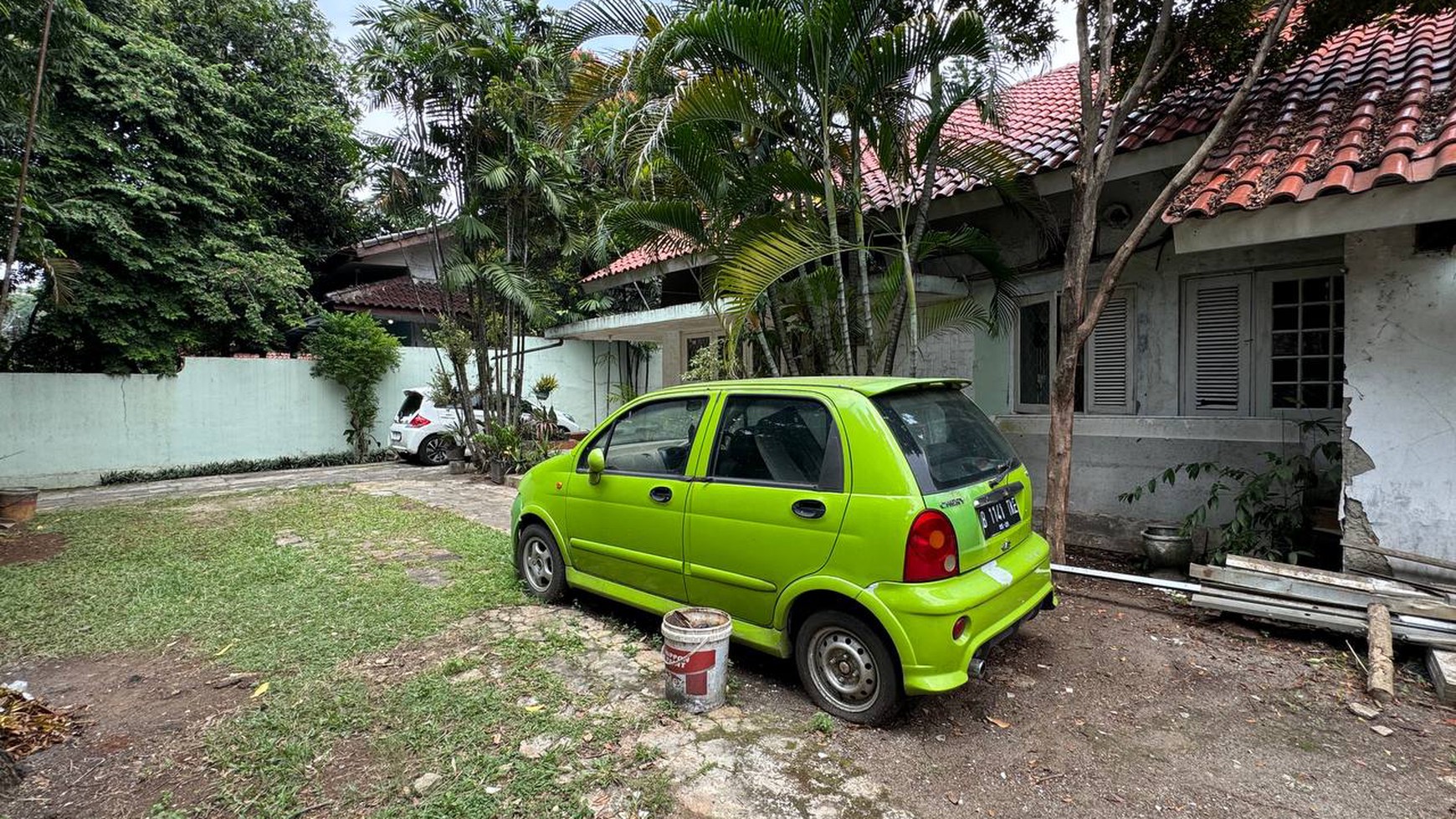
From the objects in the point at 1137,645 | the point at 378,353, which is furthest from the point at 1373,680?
the point at 378,353

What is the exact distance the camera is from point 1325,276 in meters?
5.48

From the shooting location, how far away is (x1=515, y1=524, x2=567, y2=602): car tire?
4711 millimetres

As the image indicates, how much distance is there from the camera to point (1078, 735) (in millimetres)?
3102

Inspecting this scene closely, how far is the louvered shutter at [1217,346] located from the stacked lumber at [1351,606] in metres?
1.90

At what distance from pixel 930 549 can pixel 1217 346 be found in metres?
4.69

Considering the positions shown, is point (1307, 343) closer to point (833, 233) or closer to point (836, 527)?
point (833, 233)

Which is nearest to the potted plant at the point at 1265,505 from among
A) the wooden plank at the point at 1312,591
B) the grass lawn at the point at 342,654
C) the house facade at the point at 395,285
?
the wooden plank at the point at 1312,591

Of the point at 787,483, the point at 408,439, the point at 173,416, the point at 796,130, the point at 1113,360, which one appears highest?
the point at 796,130

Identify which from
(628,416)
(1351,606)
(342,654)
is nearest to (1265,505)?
(1351,606)

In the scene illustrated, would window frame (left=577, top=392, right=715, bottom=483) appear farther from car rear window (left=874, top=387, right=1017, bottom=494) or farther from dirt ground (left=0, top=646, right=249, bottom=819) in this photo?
dirt ground (left=0, top=646, right=249, bottom=819)

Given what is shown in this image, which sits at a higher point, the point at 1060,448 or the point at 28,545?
the point at 1060,448

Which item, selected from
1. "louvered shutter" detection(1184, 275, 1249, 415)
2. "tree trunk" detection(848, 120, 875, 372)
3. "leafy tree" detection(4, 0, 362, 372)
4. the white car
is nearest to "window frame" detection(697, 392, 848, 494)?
"tree trunk" detection(848, 120, 875, 372)

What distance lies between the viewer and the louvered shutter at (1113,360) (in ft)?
21.1

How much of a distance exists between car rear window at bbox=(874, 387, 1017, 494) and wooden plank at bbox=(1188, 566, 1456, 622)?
1.93 meters
